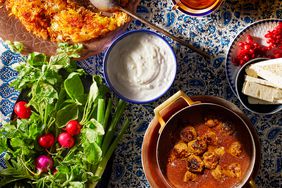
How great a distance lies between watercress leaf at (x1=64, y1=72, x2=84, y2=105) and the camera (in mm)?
1815

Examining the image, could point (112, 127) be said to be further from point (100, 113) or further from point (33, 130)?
point (33, 130)

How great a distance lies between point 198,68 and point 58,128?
0.53 metres

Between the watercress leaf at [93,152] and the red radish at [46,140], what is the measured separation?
15 cm

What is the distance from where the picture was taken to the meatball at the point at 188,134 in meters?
1.80

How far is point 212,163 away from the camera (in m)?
1.79

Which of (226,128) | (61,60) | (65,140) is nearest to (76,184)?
(65,140)

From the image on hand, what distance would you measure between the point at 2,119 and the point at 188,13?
752mm

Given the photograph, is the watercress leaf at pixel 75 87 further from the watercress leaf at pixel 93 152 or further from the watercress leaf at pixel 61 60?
the watercress leaf at pixel 93 152

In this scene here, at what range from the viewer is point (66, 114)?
6.08 ft

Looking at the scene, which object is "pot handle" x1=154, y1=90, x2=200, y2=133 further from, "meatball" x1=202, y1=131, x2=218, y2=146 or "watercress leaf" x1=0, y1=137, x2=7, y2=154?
"watercress leaf" x1=0, y1=137, x2=7, y2=154

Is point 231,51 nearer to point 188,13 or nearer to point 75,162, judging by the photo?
point 188,13

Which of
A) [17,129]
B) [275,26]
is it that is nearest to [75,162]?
[17,129]

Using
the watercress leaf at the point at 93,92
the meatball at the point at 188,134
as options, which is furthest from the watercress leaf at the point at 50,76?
the meatball at the point at 188,134

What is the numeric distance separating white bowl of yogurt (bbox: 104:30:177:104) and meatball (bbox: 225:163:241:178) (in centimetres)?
33
